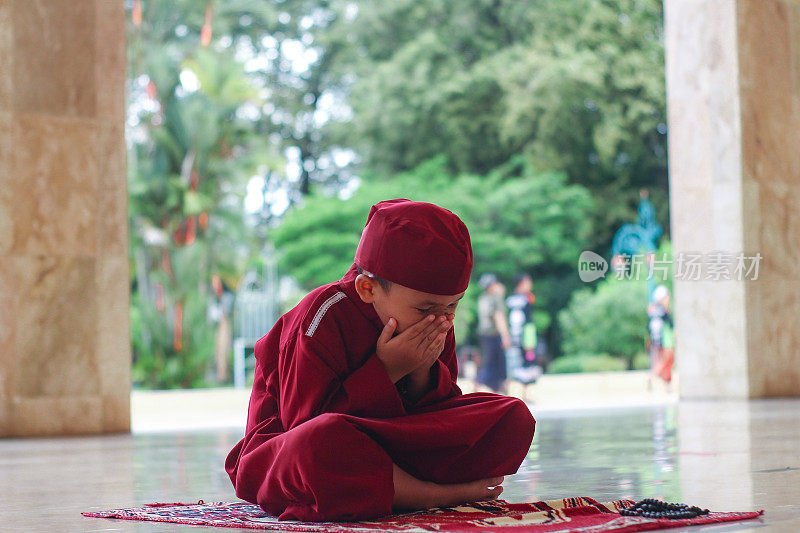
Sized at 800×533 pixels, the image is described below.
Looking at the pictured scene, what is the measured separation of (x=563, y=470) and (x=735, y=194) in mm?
5026

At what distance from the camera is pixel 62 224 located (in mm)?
5680

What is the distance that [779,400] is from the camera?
7.36m

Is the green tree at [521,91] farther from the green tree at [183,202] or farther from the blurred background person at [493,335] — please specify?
the blurred background person at [493,335]

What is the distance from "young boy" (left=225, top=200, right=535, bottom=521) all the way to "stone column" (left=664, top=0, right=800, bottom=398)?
19.0ft

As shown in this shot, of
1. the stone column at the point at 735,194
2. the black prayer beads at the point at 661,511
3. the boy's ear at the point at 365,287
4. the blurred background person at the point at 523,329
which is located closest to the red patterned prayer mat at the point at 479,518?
the black prayer beads at the point at 661,511

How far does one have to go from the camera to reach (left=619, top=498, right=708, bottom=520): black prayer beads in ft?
6.33

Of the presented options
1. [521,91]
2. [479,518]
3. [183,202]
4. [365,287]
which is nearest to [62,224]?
[365,287]

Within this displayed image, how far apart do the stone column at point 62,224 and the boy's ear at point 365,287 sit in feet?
12.8

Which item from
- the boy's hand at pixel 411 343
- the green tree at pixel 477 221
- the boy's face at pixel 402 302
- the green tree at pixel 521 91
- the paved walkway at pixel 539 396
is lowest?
the paved walkway at pixel 539 396

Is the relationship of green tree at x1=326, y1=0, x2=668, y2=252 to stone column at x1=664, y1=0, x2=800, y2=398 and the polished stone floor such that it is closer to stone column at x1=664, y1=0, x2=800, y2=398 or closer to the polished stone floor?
stone column at x1=664, y1=0, x2=800, y2=398

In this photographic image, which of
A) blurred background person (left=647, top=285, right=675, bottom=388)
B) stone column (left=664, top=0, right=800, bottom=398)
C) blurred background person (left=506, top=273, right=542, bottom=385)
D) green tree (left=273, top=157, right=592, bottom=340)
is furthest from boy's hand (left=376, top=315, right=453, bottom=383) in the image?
green tree (left=273, top=157, right=592, bottom=340)

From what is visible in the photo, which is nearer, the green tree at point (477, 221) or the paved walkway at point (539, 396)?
the paved walkway at point (539, 396)

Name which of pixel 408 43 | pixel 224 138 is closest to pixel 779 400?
pixel 224 138

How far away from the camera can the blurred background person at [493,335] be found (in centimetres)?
977
